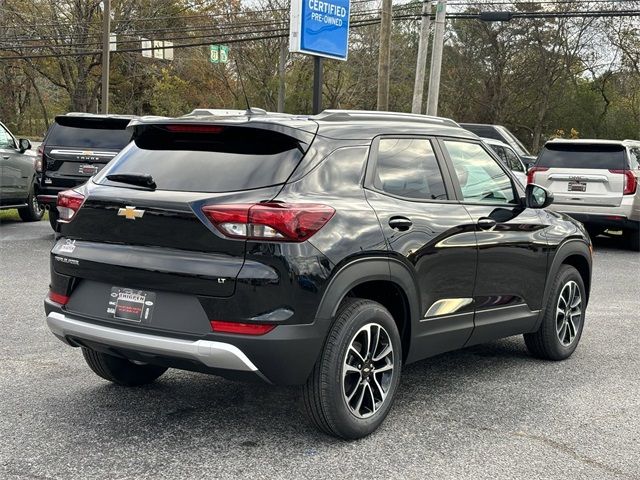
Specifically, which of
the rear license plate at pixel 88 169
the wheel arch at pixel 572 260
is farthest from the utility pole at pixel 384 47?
the wheel arch at pixel 572 260

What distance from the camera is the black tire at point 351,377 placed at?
3812 millimetres

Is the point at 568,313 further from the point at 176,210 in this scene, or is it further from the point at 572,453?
the point at 176,210

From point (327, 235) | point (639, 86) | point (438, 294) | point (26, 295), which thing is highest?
point (639, 86)

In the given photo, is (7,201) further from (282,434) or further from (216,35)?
(216,35)

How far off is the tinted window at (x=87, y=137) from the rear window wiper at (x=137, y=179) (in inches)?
289

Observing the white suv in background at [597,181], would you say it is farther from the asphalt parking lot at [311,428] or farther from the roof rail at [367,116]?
the roof rail at [367,116]

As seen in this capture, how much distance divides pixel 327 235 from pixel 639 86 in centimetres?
4784

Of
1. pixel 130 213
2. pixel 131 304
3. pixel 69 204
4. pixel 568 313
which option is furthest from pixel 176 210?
pixel 568 313

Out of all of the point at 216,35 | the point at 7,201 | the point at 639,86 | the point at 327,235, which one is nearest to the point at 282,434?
the point at 327,235

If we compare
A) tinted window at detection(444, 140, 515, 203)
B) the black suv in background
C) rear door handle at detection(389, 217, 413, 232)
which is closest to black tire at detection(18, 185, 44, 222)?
the black suv in background

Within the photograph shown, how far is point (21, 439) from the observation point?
12.9ft

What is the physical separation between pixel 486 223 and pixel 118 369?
8.25 feet

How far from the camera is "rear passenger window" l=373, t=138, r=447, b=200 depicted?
4355 mm

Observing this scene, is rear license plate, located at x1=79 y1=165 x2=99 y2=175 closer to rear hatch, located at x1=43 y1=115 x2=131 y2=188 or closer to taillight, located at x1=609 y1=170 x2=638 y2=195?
rear hatch, located at x1=43 y1=115 x2=131 y2=188
